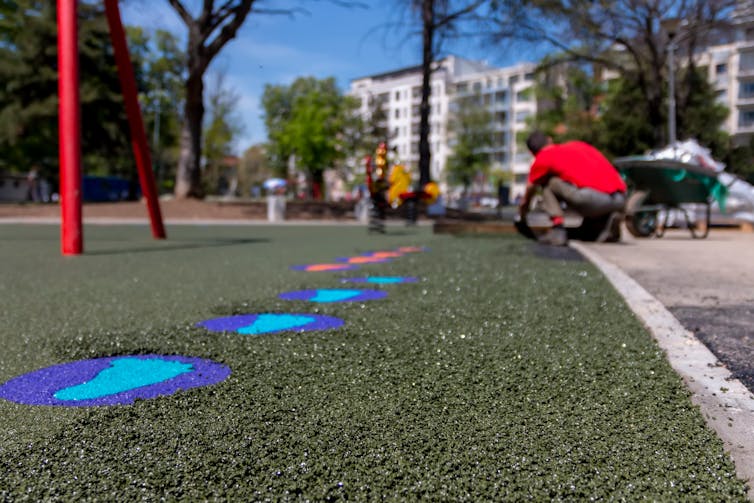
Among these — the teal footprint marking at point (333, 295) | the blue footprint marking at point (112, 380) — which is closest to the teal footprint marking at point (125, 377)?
the blue footprint marking at point (112, 380)

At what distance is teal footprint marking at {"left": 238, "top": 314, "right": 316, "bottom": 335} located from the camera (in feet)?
9.75

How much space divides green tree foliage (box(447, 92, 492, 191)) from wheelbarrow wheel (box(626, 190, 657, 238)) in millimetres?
56497

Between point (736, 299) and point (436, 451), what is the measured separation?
128 inches

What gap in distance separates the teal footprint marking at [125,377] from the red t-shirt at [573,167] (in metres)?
5.07

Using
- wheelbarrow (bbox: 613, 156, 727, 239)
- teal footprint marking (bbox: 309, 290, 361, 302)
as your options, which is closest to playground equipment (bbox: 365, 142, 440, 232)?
wheelbarrow (bbox: 613, 156, 727, 239)

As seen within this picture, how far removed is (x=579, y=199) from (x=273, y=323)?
4703mm

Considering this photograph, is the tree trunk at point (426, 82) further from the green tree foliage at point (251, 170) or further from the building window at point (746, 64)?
the green tree foliage at point (251, 170)

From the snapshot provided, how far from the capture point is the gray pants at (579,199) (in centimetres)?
683

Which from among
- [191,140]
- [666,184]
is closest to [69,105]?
[666,184]

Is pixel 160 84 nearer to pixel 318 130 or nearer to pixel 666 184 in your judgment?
pixel 318 130

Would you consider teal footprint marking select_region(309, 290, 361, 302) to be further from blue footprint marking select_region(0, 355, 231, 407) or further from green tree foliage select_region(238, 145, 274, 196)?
green tree foliage select_region(238, 145, 274, 196)

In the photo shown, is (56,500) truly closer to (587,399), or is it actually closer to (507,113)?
(587,399)

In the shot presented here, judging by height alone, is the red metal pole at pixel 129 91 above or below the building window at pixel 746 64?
below

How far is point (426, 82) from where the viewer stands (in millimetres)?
21781
